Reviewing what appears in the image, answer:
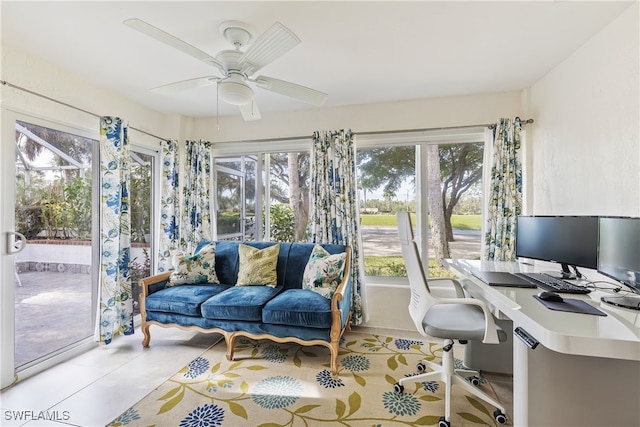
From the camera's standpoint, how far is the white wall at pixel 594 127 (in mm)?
1724

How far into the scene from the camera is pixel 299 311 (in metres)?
2.32

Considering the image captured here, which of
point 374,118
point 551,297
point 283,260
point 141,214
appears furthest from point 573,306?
point 141,214

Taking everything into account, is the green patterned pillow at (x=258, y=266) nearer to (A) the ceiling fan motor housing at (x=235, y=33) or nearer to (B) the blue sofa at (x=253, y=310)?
(B) the blue sofa at (x=253, y=310)

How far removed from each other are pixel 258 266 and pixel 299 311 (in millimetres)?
813

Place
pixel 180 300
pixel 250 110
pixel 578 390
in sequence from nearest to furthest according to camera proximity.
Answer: pixel 578 390, pixel 250 110, pixel 180 300

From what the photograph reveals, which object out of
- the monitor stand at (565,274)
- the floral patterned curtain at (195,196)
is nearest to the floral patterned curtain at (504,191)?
the monitor stand at (565,274)

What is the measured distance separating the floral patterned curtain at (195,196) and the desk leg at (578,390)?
134 inches

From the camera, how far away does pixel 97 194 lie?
2.78m

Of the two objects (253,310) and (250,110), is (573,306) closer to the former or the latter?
(253,310)

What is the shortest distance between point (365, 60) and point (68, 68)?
2506mm

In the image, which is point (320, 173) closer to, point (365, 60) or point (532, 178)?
point (365, 60)

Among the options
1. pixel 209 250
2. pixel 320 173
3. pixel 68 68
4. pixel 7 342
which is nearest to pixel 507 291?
pixel 320 173

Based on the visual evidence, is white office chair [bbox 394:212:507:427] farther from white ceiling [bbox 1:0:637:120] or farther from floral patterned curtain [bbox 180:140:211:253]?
floral patterned curtain [bbox 180:140:211:253]

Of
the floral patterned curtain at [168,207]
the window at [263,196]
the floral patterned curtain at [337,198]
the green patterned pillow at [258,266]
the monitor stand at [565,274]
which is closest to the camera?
the monitor stand at [565,274]
